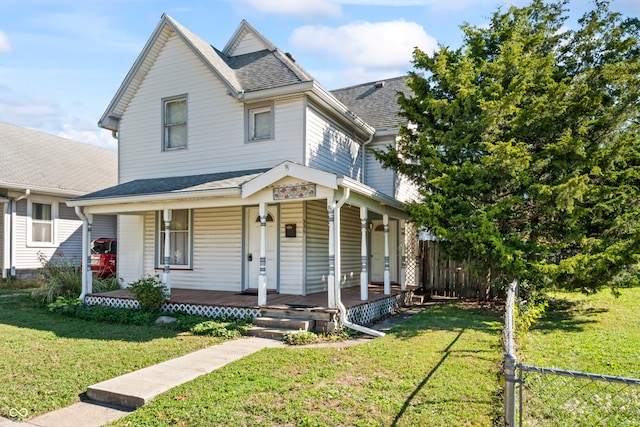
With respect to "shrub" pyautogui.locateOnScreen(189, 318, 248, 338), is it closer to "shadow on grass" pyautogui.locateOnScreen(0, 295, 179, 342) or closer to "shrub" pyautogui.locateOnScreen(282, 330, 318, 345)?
"shadow on grass" pyautogui.locateOnScreen(0, 295, 179, 342)

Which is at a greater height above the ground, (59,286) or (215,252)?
(215,252)

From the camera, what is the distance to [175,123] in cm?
1247

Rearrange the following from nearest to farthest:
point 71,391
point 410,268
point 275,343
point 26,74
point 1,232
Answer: point 71,391 → point 275,343 → point 26,74 → point 410,268 → point 1,232

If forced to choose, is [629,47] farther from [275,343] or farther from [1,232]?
[1,232]

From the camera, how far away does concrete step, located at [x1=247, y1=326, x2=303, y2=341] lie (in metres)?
7.92

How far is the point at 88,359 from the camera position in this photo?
6.43m

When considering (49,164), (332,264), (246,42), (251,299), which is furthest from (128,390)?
(49,164)

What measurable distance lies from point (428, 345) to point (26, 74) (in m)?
13.1

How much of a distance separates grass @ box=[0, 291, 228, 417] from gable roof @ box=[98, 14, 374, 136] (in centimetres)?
618

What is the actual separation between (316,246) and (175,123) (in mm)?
5617

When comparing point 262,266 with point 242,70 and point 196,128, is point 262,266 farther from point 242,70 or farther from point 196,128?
point 242,70

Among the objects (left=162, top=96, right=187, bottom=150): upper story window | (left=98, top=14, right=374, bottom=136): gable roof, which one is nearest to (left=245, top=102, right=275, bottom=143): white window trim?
(left=98, top=14, right=374, bottom=136): gable roof

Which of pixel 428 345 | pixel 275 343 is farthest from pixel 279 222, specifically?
pixel 428 345

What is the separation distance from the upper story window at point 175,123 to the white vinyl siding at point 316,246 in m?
4.38
